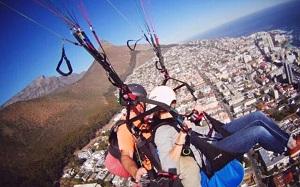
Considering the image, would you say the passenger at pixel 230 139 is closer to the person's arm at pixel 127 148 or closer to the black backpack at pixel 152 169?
the black backpack at pixel 152 169

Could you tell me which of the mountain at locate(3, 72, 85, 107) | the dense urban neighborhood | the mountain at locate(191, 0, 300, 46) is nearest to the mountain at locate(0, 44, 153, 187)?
the dense urban neighborhood

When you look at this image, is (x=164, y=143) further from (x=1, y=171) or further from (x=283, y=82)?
(x=1, y=171)

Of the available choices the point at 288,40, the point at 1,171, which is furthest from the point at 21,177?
the point at 288,40

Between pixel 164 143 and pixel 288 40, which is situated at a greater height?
pixel 164 143

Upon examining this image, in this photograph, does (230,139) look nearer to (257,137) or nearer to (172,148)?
(257,137)

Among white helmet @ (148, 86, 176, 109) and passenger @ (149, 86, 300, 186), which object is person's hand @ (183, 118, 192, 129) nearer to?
passenger @ (149, 86, 300, 186)

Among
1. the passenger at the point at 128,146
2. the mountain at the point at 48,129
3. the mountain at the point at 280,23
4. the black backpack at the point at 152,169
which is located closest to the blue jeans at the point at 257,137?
the black backpack at the point at 152,169

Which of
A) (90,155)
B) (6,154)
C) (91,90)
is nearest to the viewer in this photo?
(90,155)

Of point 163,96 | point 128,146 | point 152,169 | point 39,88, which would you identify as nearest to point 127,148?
point 128,146
